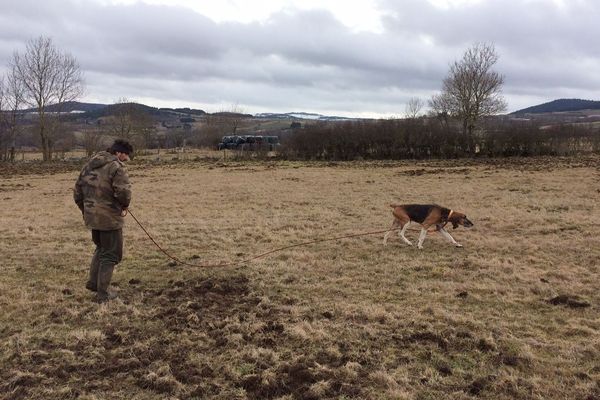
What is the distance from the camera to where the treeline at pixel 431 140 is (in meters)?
37.3

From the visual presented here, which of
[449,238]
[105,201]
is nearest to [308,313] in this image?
[105,201]

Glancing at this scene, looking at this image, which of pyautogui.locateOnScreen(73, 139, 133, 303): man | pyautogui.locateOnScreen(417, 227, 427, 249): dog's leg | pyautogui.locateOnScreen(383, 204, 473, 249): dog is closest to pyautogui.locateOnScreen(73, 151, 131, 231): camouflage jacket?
pyautogui.locateOnScreen(73, 139, 133, 303): man

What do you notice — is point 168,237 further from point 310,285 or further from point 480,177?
point 480,177

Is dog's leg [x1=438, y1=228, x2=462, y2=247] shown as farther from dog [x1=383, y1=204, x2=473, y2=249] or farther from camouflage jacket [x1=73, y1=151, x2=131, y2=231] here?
camouflage jacket [x1=73, y1=151, x2=131, y2=231]

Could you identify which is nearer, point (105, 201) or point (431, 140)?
point (105, 201)

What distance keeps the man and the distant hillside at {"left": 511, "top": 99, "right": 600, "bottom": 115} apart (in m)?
161

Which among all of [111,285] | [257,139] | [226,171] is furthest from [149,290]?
[257,139]

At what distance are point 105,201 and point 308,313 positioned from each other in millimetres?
2894

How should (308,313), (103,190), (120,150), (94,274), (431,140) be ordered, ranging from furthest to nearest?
(431,140) → (94,274) → (120,150) → (103,190) → (308,313)

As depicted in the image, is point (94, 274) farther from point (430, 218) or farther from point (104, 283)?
point (430, 218)

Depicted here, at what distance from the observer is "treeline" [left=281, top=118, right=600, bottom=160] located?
37312mm

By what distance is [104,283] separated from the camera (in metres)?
6.23

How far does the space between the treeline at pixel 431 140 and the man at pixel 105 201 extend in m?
34.4

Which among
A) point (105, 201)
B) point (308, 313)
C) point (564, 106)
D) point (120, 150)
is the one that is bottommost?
point (308, 313)
